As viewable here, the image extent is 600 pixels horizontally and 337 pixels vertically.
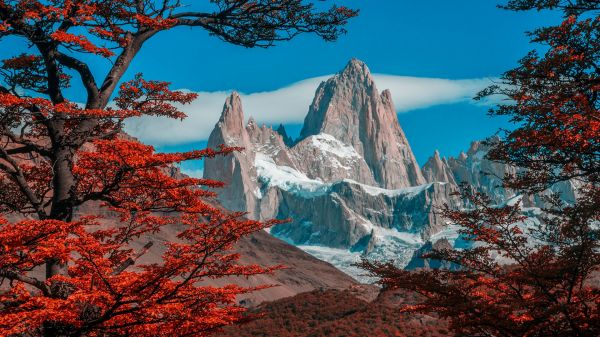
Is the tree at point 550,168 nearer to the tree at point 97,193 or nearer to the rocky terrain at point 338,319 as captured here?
the tree at point 97,193

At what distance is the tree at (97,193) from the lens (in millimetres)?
8367

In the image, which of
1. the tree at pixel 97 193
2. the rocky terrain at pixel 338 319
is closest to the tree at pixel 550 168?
the tree at pixel 97 193

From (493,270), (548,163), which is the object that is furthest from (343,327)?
(548,163)

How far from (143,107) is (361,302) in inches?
1282

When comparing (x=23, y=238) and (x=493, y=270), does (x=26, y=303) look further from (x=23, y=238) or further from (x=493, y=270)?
(x=493, y=270)

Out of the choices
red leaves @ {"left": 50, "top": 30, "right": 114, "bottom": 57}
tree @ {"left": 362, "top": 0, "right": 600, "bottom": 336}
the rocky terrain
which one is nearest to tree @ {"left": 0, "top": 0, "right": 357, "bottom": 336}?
red leaves @ {"left": 50, "top": 30, "right": 114, "bottom": 57}

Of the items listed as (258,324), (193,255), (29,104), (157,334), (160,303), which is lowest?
(258,324)

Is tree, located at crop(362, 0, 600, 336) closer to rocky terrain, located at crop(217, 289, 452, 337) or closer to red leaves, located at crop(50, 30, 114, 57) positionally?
red leaves, located at crop(50, 30, 114, 57)

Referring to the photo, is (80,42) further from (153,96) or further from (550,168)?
(550,168)

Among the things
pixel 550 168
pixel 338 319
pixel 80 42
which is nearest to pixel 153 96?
pixel 80 42

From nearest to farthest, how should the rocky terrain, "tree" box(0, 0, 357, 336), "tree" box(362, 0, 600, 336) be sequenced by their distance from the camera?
"tree" box(0, 0, 357, 336) < "tree" box(362, 0, 600, 336) < the rocky terrain

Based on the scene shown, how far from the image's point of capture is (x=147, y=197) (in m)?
10.4

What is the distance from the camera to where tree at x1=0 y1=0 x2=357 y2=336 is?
837 centimetres

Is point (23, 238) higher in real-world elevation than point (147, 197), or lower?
lower
